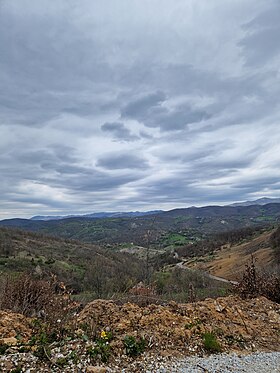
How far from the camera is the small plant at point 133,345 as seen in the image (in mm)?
5117

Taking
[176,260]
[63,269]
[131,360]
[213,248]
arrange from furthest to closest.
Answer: [213,248]
[176,260]
[63,269]
[131,360]

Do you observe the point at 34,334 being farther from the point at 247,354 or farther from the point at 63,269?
the point at 63,269

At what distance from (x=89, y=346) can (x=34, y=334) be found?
4.01 feet

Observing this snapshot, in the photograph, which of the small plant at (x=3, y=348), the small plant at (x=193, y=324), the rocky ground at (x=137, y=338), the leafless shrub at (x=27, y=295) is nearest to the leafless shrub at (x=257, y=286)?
the rocky ground at (x=137, y=338)

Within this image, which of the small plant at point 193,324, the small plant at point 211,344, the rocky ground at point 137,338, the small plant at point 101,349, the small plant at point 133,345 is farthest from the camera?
the small plant at point 193,324

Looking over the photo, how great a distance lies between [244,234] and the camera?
90.6 m

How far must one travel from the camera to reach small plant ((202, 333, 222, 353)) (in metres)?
5.62

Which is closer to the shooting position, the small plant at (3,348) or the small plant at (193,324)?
the small plant at (3,348)

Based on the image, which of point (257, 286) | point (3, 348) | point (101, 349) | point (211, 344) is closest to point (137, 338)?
point (101, 349)

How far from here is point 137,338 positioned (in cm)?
553

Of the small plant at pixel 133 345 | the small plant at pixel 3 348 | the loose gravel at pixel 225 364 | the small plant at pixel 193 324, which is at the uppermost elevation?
the small plant at pixel 3 348

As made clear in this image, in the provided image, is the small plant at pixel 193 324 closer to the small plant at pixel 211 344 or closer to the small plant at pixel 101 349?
the small plant at pixel 211 344

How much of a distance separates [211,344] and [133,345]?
1549 millimetres

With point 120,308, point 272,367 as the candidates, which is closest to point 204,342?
point 272,367
